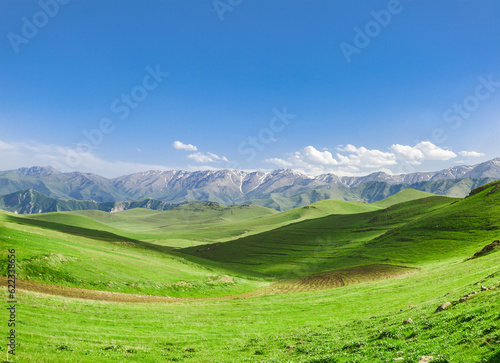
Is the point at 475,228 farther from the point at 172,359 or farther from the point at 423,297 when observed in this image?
the point at 172,359

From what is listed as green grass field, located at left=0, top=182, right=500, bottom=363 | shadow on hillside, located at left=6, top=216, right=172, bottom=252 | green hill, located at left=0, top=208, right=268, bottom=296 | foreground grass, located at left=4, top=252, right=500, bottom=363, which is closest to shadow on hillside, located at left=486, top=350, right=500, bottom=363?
green grass field, located at left=0, top=182, right=500, bottom=363

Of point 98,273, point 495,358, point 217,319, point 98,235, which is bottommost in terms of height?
point 98,235

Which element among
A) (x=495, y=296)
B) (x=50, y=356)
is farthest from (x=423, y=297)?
(x=50, y=356)

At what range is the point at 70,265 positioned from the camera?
59.0m

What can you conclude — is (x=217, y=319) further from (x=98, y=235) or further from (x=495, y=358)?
(x=98, y=235)

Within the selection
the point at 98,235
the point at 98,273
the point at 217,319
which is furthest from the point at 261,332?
the point at 98,235

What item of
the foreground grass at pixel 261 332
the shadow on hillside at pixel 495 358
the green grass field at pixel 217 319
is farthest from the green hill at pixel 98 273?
the shadow on hillside at pixel 495 358

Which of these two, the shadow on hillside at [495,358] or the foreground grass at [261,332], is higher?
the shadow on hillside at [495,358]

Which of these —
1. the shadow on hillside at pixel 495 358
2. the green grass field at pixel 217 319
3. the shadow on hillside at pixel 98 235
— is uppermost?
the shadow on hillside at pixel 495 358

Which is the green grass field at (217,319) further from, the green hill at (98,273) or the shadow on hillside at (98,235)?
the shadow on hillside at (98,235)

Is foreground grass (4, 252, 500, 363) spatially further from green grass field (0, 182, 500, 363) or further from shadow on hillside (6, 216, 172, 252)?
shadow on hillside (6, 216, 172, 252)

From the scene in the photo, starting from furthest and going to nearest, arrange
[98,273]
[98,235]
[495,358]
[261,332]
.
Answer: [98,235]
[98,273]
[261,332]
[495,358]

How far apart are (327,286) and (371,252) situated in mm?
72315

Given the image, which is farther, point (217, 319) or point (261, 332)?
point (217, 319)
